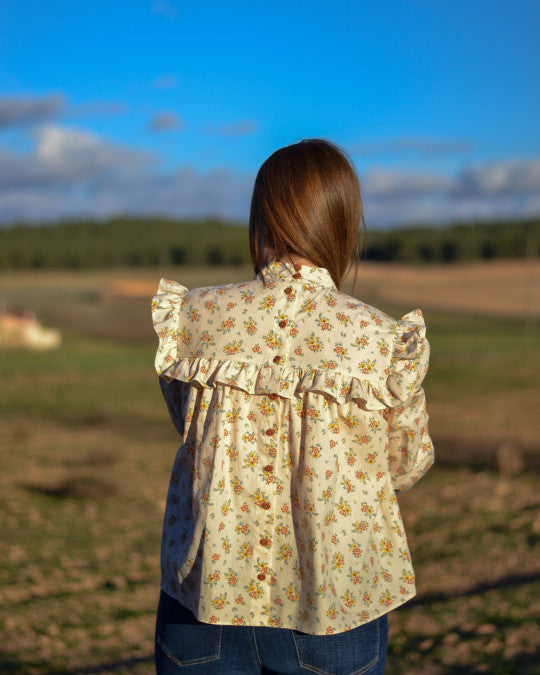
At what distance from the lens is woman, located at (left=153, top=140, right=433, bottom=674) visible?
1459 millimetres

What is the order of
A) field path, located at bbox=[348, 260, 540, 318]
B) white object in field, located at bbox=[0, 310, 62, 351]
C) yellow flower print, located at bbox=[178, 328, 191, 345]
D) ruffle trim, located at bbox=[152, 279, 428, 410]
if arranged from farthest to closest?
1. field path, located at bbox=[348, 260, 540, 318]
2. white object in field, located at bbox=[0, 310, 62, 351]
3. yellow flower print, located at bbox=[178, 328, 191, 345]
4. ruffle trim, located at bbox=[152, 279, 428, 410]

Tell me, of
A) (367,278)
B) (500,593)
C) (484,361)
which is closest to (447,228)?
(367,278)

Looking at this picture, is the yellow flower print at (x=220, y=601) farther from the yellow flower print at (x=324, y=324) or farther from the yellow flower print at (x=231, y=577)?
the yellow flower print at (x=324, y=324)

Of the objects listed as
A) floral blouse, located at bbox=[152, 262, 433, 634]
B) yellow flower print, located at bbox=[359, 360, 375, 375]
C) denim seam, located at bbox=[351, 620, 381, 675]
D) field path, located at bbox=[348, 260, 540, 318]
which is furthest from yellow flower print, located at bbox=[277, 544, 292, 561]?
field path, located at bbox=[348, 260, 540, 318]

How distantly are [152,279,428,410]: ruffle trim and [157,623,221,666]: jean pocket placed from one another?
500 millimetres

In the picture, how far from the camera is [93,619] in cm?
489

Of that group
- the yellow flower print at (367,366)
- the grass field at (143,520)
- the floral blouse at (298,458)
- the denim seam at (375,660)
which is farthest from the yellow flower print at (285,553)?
the grass field at (143,520)

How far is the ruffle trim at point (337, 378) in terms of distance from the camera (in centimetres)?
144

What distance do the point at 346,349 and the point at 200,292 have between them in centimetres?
35

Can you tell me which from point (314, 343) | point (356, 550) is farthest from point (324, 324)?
point (356, 550)

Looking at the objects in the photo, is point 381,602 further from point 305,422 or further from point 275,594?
point 305,422

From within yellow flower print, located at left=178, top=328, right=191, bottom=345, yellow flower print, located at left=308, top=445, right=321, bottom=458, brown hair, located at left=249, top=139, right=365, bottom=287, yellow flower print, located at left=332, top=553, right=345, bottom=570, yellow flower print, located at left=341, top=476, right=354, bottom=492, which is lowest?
yellow flower print, located at left=332, top=553, right=345, bottom=570

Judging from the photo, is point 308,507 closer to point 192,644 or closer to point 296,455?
point 296,455

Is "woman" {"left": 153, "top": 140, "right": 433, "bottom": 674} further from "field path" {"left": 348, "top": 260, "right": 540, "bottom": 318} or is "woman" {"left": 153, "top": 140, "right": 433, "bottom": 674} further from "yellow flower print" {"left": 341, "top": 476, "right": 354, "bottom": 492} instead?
"field path" {"left": 348, "top": 260, "right": 540, "bottom": 318}
